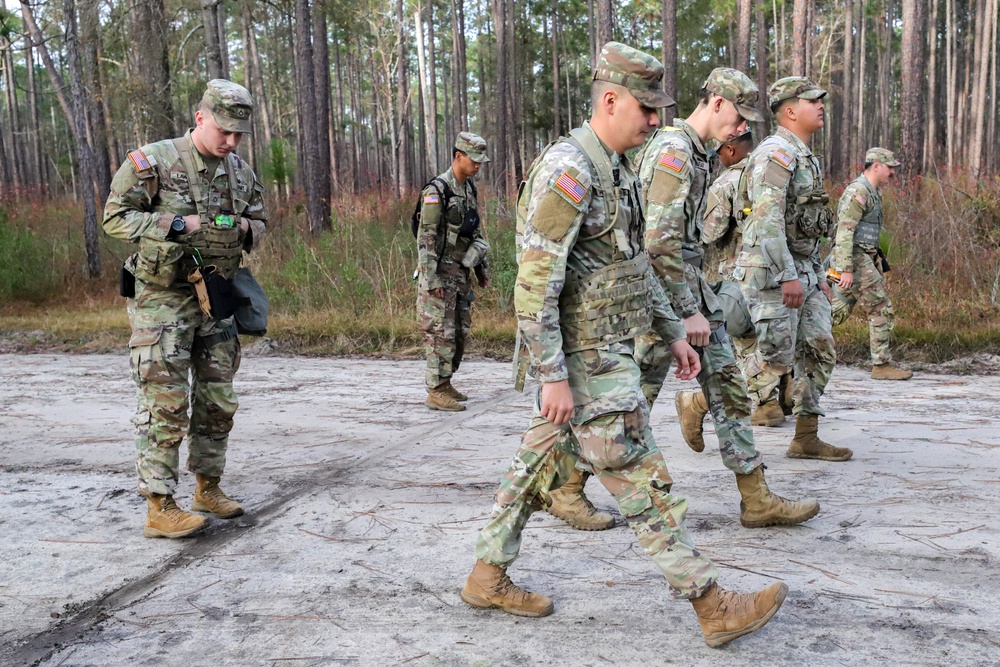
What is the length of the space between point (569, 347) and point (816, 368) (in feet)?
9.23

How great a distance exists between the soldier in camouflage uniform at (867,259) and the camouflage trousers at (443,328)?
335 cm

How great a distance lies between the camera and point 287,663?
2809 mm

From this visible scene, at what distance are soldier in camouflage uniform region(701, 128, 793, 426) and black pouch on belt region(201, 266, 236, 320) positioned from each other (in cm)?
259

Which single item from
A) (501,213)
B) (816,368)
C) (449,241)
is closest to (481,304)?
(501,213)

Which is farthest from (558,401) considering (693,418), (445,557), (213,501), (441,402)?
(441,402)

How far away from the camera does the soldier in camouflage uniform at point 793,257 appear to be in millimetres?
4703

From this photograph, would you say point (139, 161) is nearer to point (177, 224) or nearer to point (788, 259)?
point (177, 224)

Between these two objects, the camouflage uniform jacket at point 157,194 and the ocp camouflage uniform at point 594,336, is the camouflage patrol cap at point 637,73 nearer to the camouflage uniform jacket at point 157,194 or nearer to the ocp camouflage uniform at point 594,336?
the ocp camouflage uniform at point 594,336

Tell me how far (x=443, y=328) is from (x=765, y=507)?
3.69 meters

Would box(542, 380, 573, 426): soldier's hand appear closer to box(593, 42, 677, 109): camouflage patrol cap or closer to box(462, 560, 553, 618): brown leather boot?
box(462, 560, 553, 618): brown leather boot

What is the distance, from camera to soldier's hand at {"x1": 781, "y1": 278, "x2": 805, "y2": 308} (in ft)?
15.5

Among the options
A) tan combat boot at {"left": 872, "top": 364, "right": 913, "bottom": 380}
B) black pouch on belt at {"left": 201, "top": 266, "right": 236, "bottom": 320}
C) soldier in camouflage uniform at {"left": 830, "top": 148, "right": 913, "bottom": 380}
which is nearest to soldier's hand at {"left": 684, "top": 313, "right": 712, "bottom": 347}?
black pouch on belt at {"left": 201, "top": 266, "right": 236, "bottom": 320}

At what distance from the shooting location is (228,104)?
13.3 ft

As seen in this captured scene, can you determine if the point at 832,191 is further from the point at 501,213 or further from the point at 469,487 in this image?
the point at 469,487
